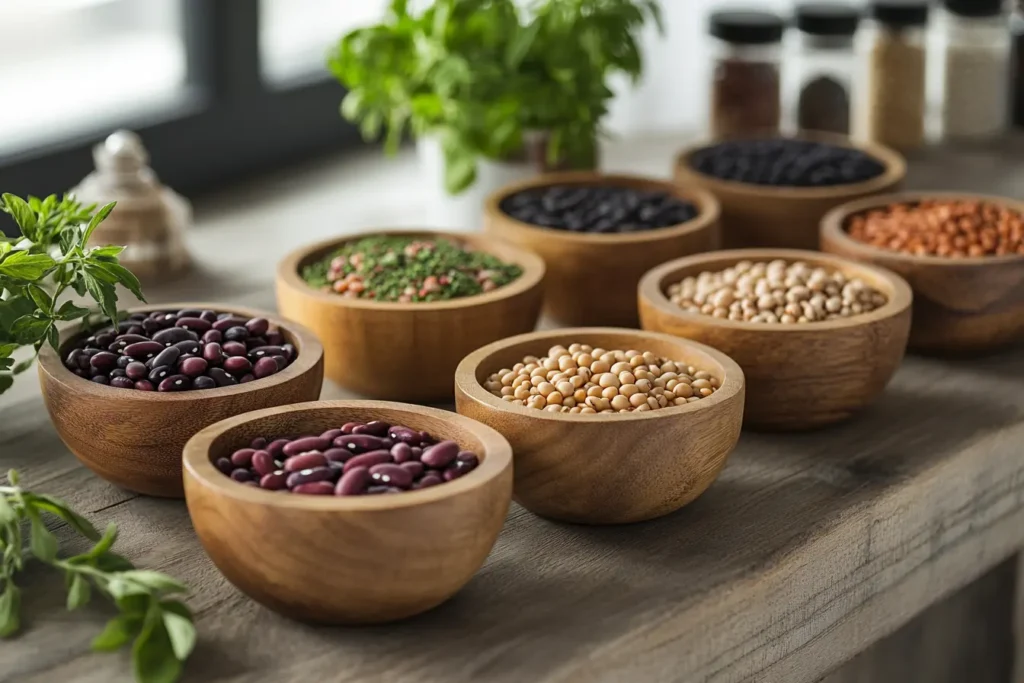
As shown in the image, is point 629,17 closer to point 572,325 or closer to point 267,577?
point 572,325

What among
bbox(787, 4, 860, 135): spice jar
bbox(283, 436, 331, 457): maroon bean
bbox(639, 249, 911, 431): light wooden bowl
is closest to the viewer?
bbox(283, 436, 331, 457): maroon bean

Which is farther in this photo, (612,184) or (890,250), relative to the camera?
(612,184)

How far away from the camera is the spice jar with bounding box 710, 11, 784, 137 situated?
2.04 m

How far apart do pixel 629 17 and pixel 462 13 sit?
0.20 metres

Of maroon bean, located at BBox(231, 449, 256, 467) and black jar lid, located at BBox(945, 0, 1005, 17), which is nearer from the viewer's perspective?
maroon bean, located at BBox(231, 449, 256, 467)

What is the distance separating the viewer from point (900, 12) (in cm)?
204

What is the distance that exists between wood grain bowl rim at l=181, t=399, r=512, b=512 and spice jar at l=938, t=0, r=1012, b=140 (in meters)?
1.43

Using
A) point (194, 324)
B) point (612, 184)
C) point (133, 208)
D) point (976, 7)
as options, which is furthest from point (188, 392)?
point (976, 7)

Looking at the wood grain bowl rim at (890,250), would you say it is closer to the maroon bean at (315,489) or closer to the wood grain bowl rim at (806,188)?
the wood grain bowl rim at (806,188)

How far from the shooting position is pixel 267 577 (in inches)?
35.1

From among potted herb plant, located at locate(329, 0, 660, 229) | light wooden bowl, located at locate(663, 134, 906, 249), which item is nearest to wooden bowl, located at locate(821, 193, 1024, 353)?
light wooden bowl, located at locate(663, 134, 906, 249)

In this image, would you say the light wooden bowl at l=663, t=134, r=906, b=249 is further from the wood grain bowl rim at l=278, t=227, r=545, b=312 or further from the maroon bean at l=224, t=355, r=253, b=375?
the maroon bean at l=224, t=355, r=253, b=375

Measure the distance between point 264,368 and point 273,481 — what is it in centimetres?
20

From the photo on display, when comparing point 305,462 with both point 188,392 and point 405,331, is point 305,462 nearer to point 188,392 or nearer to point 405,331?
point 188,392
